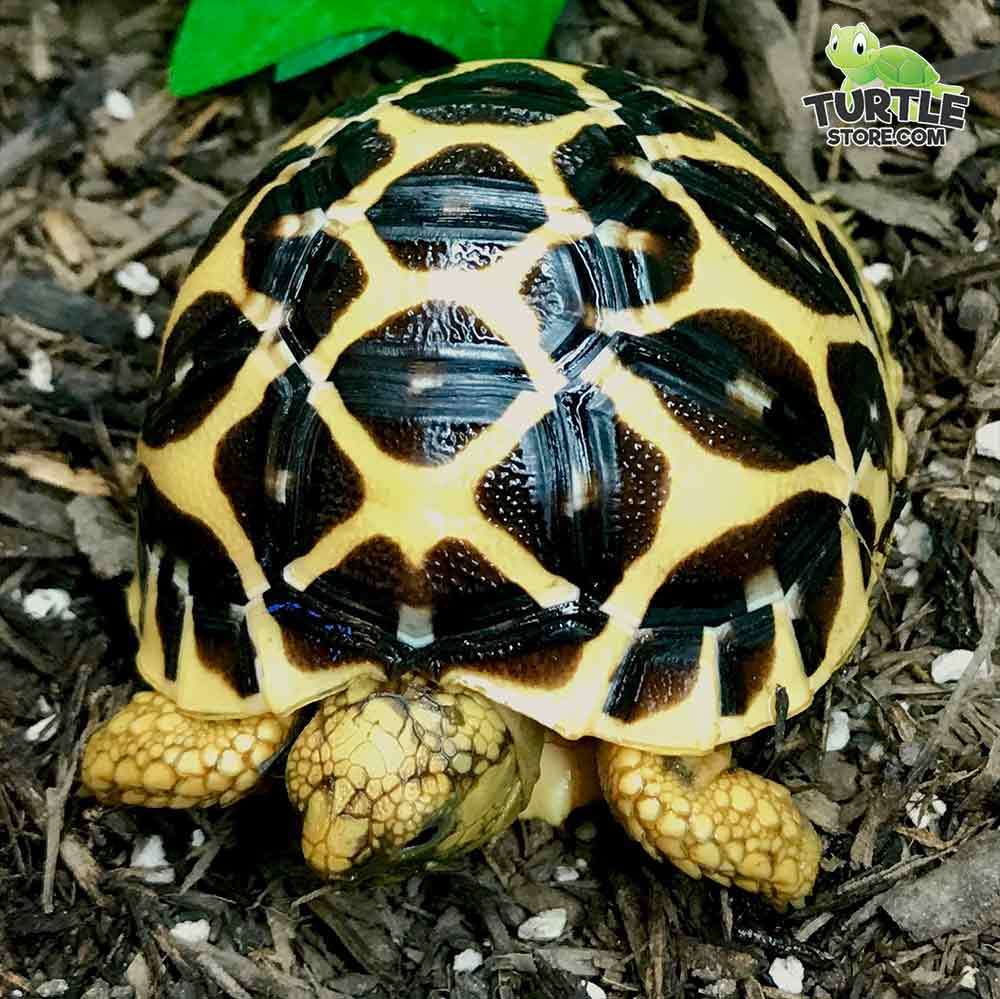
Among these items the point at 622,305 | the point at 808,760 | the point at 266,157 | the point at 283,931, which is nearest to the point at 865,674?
the point at 808,760

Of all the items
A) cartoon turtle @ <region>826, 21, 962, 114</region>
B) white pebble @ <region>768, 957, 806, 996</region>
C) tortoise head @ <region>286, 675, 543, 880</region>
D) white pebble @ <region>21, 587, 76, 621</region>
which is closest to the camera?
tortoise head @ <region>286, 675, 543, 880</region>

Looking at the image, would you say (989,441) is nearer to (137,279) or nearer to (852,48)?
(852,48)

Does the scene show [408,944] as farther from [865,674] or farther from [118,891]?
[865,674]

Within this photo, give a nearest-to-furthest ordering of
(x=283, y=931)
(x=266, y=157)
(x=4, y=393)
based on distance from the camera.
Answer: (x=283, y=931) → (x=4, y=393) → (x=266, y=157)

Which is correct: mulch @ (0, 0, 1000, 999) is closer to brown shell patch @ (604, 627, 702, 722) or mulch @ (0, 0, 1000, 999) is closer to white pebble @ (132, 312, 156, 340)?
white pebble @ (132, 312, 156, 340)

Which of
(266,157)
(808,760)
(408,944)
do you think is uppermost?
(266,157)

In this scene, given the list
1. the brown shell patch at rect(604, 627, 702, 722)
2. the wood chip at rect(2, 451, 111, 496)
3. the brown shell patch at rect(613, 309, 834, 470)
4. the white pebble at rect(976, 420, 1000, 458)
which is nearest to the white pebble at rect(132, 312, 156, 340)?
the wood chip at rect(2, 451, 111, 496)

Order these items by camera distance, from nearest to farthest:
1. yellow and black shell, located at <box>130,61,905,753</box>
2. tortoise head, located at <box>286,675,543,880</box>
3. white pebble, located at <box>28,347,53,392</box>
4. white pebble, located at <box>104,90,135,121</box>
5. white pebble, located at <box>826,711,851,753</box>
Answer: tortoise head, located at <box>286,675,543,880</box>
yellow and black shell, located at <box>130,61,905,753</box>
white pebble, located at <box>826,711,851,753</box>
white pebble, located at <box>28,347,53,392</box>
white pebble, located at <box>104,90,135,121</box>
